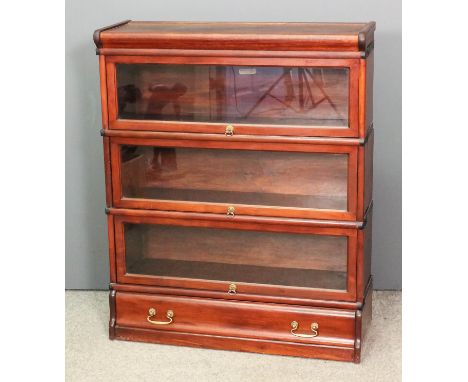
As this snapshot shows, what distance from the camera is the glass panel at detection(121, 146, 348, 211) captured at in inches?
93.8

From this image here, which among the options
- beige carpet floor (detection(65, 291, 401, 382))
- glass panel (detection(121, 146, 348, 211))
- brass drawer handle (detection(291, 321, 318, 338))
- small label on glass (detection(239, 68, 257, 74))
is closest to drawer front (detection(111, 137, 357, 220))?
glass panel (detection(121, 146, 348, 211))

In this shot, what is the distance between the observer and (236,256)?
254 cm

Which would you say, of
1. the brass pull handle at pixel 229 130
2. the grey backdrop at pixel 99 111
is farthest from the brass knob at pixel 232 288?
the grey backdrop at pixel 99 111

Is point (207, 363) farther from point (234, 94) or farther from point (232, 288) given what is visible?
point (234, 94)

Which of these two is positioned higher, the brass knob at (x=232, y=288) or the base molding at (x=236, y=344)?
the brass knob at (x=232, y=288)

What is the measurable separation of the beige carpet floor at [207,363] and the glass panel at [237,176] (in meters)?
0.49

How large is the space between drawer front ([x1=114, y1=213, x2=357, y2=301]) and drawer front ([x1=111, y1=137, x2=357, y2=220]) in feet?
0.18

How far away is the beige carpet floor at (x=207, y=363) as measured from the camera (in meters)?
2.35

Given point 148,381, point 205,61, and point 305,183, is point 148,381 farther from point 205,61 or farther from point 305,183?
point 205,61

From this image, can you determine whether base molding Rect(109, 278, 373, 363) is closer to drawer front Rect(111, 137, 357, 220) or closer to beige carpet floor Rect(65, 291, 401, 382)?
beige carpet floor Rect(65, 291, 401, 382)

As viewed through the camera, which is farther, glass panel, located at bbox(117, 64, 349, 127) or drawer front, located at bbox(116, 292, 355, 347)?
drawer front, located at bbox(116, 292, 355, 347)

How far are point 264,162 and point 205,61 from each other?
0.36 m

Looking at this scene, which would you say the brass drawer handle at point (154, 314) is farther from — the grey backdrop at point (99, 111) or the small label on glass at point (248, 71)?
the small label on glass at point (248, 71)
